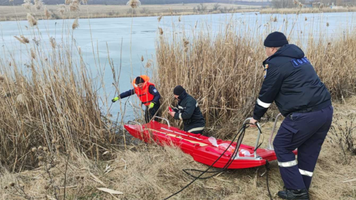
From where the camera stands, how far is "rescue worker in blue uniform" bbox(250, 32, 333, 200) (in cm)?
→ 231

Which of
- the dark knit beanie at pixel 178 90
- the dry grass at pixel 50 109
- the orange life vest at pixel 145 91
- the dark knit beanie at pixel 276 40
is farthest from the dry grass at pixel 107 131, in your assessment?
the dark knit beanie at pixel 276 40

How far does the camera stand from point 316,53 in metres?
5.45

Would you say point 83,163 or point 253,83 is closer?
point 83,163

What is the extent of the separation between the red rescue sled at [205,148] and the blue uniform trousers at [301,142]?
0.32 m

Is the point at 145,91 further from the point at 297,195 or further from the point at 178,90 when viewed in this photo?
the point at 297,195

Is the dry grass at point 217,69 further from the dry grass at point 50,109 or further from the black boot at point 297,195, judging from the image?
the black boot at point 297,195

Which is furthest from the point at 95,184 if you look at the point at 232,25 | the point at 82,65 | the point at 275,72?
the point at 232,25

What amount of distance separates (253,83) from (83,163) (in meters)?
3.00

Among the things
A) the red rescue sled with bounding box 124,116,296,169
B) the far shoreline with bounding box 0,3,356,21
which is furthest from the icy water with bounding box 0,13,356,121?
the red rescue sled with bounding box 124,116,296,169

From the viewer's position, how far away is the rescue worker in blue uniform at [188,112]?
391 cm

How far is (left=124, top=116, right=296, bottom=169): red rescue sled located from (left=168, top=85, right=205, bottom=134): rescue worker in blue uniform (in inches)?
9.8

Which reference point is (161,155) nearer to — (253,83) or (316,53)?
(253,83)

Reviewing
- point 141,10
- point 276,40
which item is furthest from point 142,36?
point 276,40

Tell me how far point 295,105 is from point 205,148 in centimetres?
124
